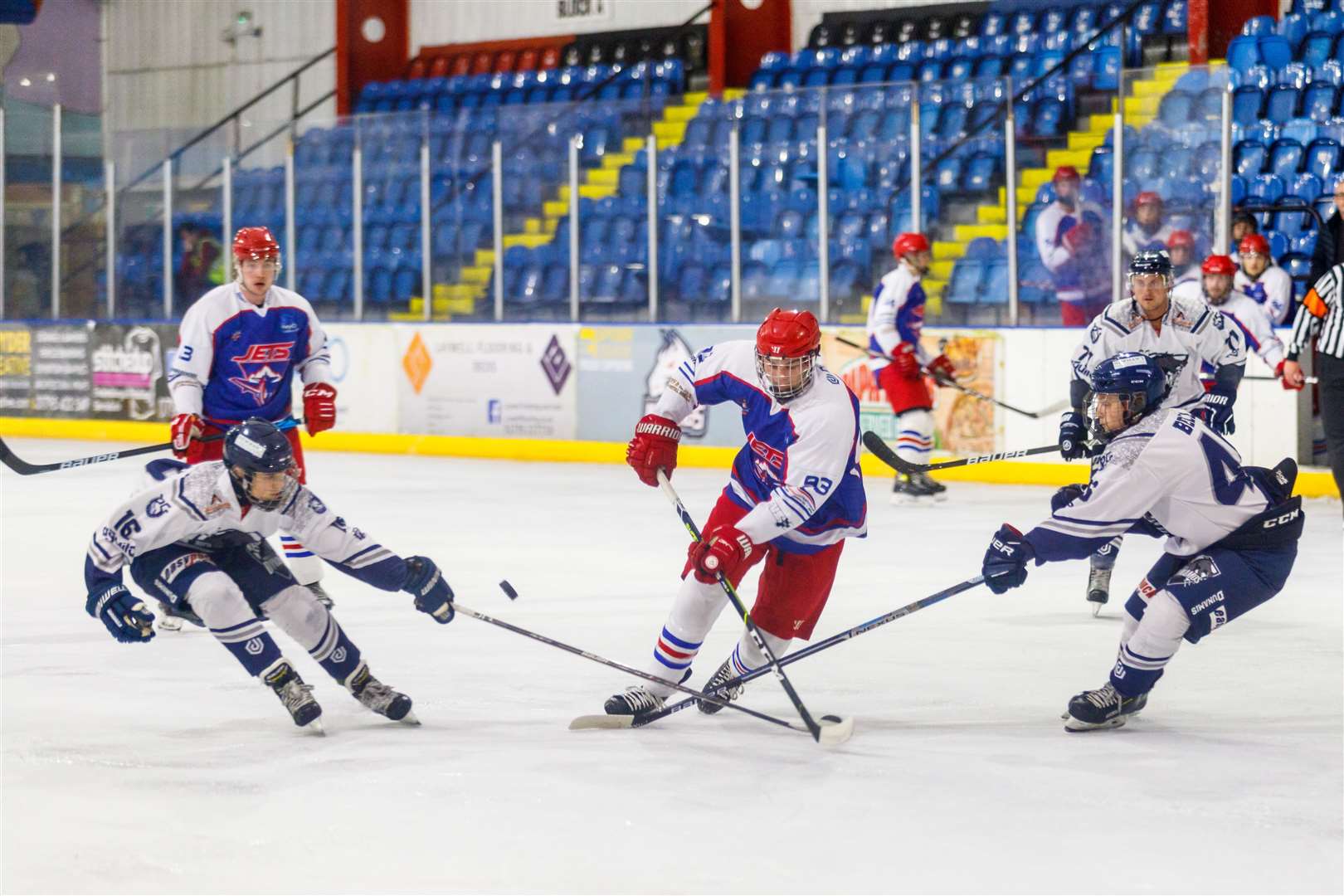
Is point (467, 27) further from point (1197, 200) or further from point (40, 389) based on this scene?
point (1197, 200)

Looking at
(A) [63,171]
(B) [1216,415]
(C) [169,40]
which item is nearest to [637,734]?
(B) [1216,415]

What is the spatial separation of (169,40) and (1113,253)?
Result: 1177 cm

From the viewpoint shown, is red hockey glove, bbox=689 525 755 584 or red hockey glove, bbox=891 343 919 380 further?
red hockey glove, bbox=891 343 919 380

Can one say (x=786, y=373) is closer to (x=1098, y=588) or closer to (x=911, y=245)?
(x=1098, y=588)

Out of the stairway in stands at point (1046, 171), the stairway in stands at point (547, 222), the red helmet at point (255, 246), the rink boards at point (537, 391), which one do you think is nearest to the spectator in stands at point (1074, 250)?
the stairway in stands at point (1046, 171)

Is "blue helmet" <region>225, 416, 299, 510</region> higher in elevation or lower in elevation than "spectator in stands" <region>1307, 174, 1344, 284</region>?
lower

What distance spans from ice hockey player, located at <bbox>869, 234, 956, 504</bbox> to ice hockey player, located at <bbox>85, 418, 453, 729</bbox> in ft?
16.9

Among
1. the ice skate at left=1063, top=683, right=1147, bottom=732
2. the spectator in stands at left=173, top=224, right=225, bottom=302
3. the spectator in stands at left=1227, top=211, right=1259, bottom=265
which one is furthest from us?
the spectator in stands at left=173, top=224, right=225, bottom=302

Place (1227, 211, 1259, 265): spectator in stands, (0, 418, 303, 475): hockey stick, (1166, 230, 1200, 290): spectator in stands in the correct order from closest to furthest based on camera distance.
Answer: (0, 418, 303, 475): hockey stick → (1227, 211, 1259, 265): spectator in stands → (1166, 230, 1200, 290): spectator in stands

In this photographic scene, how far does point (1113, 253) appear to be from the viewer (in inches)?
400

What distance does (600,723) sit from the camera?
4406 millimetres

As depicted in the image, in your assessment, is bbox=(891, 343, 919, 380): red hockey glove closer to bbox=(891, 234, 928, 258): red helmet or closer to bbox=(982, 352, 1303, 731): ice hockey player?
bbox=(891, 234, 928, 258): red helmet

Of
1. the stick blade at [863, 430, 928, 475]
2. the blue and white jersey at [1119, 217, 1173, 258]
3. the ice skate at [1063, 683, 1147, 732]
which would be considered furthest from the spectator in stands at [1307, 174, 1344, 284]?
the ice skate at [1063, 683, 1147, 732]

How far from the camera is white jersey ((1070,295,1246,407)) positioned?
5.94m
